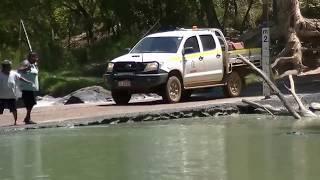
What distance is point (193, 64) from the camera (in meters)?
21.5

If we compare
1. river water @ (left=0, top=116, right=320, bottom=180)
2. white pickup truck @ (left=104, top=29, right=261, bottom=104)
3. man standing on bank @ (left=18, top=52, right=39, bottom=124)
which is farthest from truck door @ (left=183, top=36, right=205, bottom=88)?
man standing on bank @ (left=18, top=52, right=39, bottom=124)

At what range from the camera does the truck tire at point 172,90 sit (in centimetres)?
2069

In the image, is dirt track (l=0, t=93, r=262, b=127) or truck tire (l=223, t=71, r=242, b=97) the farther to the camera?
truck tire (l=223, t=71, r=242, b=97)

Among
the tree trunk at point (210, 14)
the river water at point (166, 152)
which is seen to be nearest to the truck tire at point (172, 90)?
the river water at point (166, 152)

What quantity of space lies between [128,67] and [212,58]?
2839 millimetres

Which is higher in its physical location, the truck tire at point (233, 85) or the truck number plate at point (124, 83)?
the truck number plate at point (124, 83)

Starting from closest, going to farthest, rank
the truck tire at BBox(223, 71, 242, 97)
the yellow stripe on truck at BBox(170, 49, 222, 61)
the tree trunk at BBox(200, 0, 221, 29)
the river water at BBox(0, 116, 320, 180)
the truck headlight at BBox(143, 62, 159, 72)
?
the river water at BBox(0, 116, 320, 180) < the truck headlight at BBox(143, 62, 159, 72) < the yellow stripe on truck at BBox(170, 49, 222, 61) < the truck tire at BBox(223, 71, 242, 97) < the tree trunk at BBox(200, 0, 221, 29)

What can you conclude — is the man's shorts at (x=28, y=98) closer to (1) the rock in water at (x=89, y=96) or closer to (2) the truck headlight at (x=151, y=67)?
(2) the truck headlight at (x=151, y=67)

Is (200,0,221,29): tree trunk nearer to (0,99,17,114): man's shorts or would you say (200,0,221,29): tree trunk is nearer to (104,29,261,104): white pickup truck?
(104,29,261,104): white pickup truck

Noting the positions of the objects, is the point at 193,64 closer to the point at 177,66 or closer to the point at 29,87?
the point at 177,66

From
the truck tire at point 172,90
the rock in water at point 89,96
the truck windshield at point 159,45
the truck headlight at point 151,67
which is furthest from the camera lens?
the rock in water at point 89,96

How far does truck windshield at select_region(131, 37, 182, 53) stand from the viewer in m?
21.3

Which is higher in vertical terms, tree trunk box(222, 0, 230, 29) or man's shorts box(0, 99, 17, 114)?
tree trunk box(222, 0, 230, 29)

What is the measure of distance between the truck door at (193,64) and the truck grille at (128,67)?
1465 mm
